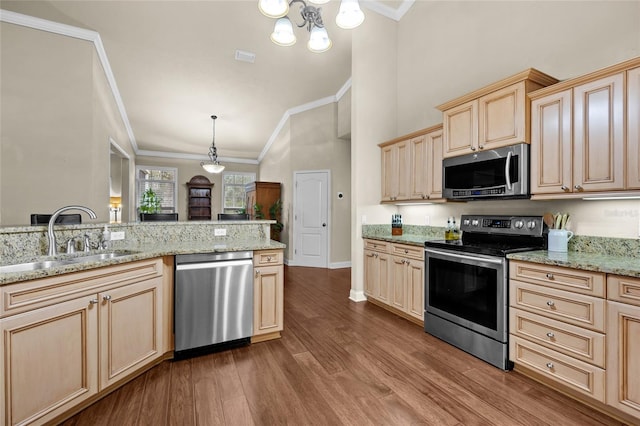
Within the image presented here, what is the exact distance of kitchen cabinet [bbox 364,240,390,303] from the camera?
3527 mm

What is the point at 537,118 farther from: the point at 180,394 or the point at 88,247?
the point at 88,247

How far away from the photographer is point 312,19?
2588 millimetres

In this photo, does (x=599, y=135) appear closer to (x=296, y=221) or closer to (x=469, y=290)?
(x=469, y=290)

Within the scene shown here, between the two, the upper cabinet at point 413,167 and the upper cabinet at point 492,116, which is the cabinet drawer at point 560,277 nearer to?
the upper cabinet at point 492,116

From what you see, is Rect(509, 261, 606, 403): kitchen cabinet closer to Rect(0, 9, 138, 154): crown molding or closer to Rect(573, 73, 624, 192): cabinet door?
Rect(573, 73, 624, 192): cabinet door

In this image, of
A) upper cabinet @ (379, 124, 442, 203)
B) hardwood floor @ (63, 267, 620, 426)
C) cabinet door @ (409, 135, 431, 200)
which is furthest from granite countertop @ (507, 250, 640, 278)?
cabinet door @ (409, 135, 431, 200)

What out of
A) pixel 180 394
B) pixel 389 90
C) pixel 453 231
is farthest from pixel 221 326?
pixel 389 90

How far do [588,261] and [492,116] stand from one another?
1.39m

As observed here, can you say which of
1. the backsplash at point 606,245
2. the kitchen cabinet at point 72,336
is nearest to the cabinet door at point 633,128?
the backsplash at point 606,245

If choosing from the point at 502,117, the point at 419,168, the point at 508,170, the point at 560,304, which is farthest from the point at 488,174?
the point at 560,304

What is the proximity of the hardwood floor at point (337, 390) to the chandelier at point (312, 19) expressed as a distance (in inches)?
103

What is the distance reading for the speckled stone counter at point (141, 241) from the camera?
181 centimetres

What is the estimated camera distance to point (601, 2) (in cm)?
224

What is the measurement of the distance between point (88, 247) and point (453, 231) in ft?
11.1
